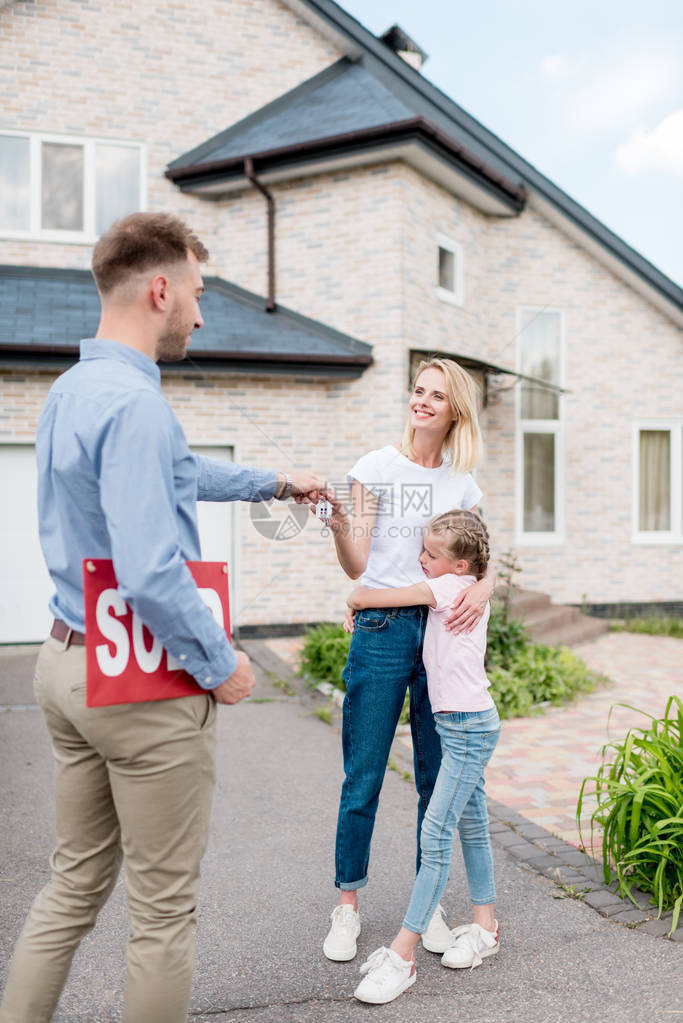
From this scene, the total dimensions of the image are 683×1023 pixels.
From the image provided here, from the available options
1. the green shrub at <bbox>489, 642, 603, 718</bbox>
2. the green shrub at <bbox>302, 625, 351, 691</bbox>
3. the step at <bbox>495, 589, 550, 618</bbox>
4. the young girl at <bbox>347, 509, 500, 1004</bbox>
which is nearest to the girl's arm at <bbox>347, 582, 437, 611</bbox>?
the young girl at <bbox>347, 509, 500, 1004</bbox>

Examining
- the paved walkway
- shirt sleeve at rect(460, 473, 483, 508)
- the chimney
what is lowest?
the paved walkway

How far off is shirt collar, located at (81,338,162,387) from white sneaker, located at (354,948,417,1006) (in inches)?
79.5

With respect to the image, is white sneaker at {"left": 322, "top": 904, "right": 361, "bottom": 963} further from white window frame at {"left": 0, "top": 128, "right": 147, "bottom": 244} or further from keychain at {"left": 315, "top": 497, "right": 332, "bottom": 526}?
white window frame at {"left": 0, "top": 128, "right": 147, "bottom": 244}

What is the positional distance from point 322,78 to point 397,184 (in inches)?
119

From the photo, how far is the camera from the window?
39.8ft

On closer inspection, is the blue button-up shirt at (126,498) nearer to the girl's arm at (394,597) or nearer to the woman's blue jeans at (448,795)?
the girl's arm at (394,597)

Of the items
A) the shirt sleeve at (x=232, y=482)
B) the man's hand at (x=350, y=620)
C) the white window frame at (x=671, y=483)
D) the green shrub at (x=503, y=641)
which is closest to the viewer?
the shirt sleeve at (x=232, y=482)

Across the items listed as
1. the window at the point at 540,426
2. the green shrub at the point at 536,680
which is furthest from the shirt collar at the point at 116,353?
the window at the point at 540,426

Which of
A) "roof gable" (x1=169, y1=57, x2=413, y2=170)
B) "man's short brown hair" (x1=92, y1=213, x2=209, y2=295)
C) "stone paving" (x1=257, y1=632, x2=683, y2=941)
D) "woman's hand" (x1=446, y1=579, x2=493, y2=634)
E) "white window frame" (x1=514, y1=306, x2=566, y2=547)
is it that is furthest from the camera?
"white window frame" (x1=514, y1=306, x2=566, y2=547)

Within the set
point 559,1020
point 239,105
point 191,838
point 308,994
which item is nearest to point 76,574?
point 191,838

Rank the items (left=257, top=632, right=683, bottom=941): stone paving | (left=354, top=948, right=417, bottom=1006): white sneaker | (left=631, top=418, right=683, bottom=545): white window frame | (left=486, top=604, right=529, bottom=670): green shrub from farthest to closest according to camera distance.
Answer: (left=631, top=418, right=683, bottom=545): white window frame < (left=486, top=604, right=529, bottom=670): green shrub < (left=257, top=632, right=683, bottom=941): stone paving < (left=354, top=948, right=417, bottom=1006): white sneaker

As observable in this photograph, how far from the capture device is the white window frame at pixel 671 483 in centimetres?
1241

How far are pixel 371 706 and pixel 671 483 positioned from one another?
431 inches

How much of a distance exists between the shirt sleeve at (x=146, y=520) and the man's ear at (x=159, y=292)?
273 millimetres
